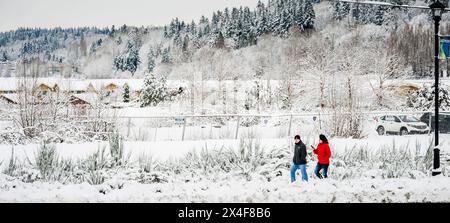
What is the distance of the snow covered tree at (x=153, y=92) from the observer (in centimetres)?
4866

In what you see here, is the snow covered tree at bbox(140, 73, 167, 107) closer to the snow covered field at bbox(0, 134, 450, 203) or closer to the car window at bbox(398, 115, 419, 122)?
the car window at bbox(398, 115, 419, 122)

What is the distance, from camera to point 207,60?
6038cm

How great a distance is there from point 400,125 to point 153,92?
33.4 m

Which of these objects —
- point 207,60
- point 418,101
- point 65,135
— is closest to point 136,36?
point 207,60

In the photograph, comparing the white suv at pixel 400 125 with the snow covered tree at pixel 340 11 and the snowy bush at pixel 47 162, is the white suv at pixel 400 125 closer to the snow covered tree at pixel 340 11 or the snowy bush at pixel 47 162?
the snowy bush at pixel 47 162

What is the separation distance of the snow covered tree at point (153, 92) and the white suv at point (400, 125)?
3127 cm

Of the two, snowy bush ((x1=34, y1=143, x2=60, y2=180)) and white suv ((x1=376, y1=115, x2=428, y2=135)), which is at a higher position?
white suv ((x1=376, y1=115, x2=428, y2=135))

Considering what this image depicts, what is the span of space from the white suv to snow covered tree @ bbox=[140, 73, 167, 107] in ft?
103

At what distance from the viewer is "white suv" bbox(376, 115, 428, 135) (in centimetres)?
2058

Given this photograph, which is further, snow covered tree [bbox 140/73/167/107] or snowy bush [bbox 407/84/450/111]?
snow covered tree [bbox 140/73/167/107]

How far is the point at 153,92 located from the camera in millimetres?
48812

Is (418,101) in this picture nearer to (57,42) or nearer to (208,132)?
(208,132)

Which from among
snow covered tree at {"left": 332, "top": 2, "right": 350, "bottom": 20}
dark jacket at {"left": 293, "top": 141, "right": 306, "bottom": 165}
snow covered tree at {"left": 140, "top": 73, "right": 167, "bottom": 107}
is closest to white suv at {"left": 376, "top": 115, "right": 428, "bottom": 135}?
dark jacket at {"left": 293, "top": 141, "right": 306, "bottom": 165}

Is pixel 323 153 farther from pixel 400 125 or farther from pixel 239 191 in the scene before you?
pixel 400 125
